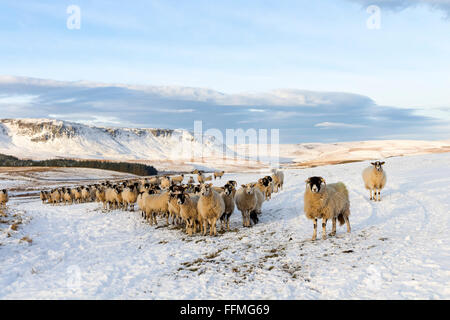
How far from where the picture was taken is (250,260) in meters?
9.94

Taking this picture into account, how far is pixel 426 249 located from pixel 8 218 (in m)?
20.7

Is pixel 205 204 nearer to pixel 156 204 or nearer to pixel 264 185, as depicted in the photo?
pixel 156 204

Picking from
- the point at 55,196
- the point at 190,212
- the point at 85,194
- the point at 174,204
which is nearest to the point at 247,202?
the point at 190,212

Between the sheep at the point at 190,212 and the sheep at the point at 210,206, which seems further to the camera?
the sheep at the point at 190,212

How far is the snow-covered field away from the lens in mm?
7359

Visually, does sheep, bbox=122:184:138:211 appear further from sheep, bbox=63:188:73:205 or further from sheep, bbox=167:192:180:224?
sheep, bbox=63:188:73:205

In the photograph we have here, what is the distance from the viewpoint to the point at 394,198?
61.3 ft

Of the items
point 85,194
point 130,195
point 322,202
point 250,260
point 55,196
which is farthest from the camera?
point 55,196

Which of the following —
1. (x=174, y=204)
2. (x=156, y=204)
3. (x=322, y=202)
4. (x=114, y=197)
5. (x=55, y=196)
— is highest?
(x=322, y=202)

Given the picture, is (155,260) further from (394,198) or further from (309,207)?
(394,198)

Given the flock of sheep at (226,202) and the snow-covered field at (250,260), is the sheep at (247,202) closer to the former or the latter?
the flock of sheep at (226,202)

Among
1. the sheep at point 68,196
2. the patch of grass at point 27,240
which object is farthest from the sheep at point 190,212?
the sheep at point 68,196

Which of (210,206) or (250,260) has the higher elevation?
(210,206)

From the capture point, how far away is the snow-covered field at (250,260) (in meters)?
7.36
